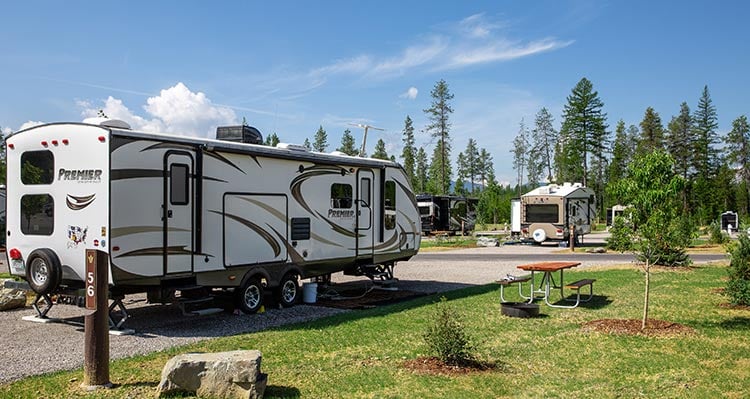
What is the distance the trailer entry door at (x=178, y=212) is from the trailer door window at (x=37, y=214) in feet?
5.46

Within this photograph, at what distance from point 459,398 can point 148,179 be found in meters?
5.67

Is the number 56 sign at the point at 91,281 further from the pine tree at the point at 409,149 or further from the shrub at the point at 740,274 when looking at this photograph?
the pine tree at the point at 409,149

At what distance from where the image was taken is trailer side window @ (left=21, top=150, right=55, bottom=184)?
32.0 feet

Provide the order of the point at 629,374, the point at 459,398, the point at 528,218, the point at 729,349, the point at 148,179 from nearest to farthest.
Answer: the point at 459,398 → the point at 629,374 → the point at 729,349 → the point at 148,179 → the point at 528,218

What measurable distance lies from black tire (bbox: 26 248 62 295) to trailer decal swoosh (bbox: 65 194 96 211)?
0.80m

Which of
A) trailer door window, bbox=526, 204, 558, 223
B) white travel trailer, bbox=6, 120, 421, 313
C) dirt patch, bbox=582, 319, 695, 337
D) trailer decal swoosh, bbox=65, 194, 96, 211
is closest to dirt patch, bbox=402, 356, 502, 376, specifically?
dirt patch, bbox=582, 319, 695, 337

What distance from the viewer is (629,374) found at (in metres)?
6.97

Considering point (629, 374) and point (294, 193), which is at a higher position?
point (294, 193)

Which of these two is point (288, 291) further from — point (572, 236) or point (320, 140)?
point (320, 140)

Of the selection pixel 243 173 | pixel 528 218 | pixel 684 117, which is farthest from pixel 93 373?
pixel 684 117

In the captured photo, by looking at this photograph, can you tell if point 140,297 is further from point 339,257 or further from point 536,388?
point 536,388

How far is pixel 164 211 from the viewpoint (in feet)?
31.8

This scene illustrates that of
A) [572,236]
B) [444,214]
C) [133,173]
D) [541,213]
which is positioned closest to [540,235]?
[541,213]

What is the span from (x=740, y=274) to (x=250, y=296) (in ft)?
29.2
